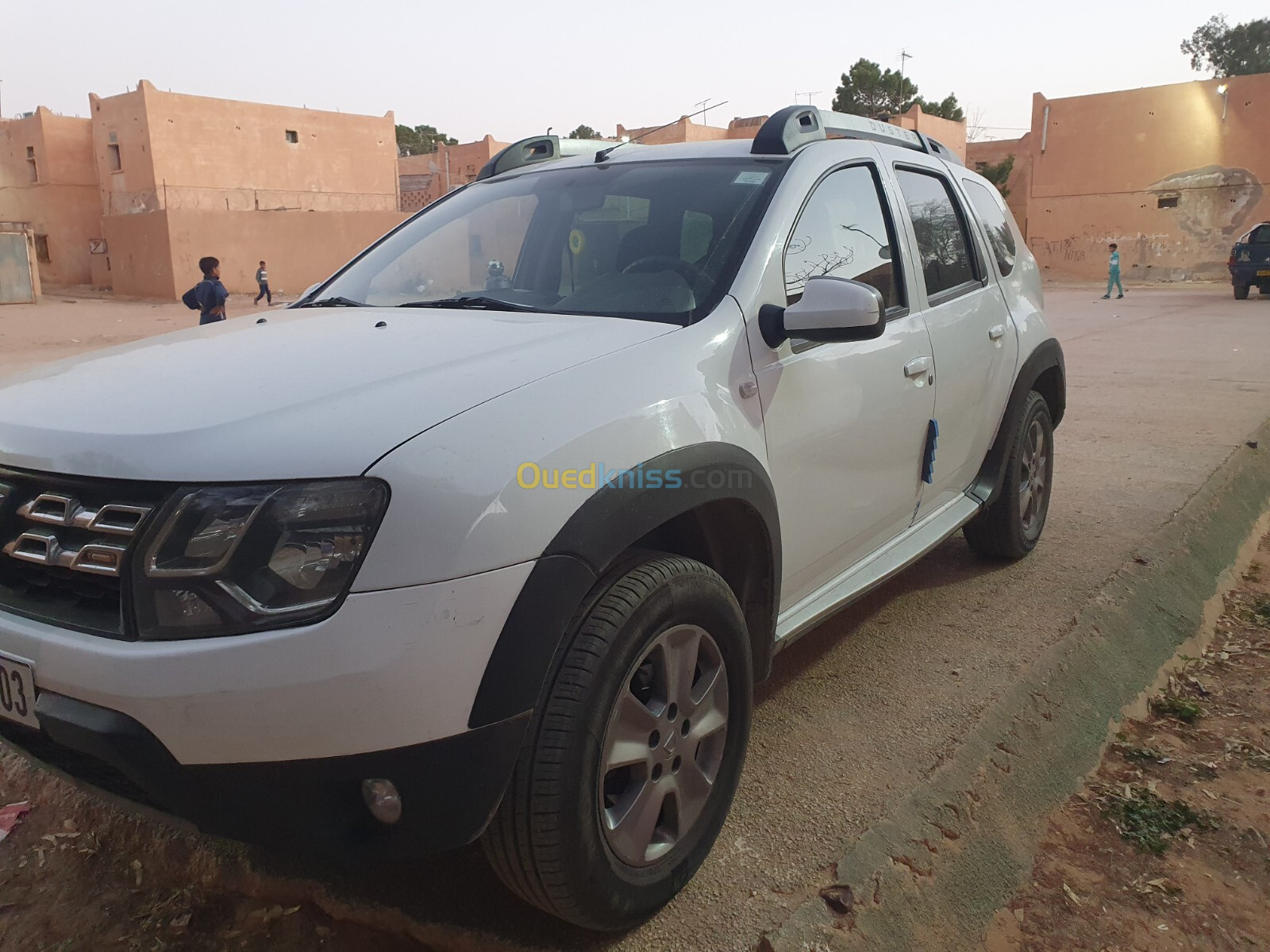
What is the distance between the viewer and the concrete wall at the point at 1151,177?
31672 millimetres

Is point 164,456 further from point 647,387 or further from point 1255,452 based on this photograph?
point 1255,452

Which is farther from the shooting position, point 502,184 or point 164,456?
point 502,184


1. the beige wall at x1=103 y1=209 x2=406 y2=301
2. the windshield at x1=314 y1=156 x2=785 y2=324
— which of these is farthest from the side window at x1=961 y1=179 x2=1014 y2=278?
the beige wall at x1=103 y1=209 x2=406 y2=301

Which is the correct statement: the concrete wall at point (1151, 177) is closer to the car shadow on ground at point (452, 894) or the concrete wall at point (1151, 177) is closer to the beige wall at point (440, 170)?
the beige wall at point (440, 170)

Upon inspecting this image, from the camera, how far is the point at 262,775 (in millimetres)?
1650

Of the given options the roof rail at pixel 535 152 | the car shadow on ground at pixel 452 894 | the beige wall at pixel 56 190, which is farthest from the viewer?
the beige wall at pixel 56 190

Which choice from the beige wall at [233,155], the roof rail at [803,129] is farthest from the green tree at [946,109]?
the roof rail at [803,129]

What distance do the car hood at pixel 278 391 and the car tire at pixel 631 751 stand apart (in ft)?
1.53

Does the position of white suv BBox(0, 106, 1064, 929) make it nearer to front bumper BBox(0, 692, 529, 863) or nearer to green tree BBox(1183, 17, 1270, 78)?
front bumper BBox(0, 692, 529, 863)

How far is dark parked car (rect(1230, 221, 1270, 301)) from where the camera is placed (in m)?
21.9

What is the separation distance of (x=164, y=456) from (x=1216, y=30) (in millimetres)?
67300

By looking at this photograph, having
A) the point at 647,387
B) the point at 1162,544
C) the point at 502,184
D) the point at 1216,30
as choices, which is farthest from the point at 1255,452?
the point at 1216,30

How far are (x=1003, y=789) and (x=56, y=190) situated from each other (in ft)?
137

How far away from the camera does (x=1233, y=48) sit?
54.3 m
